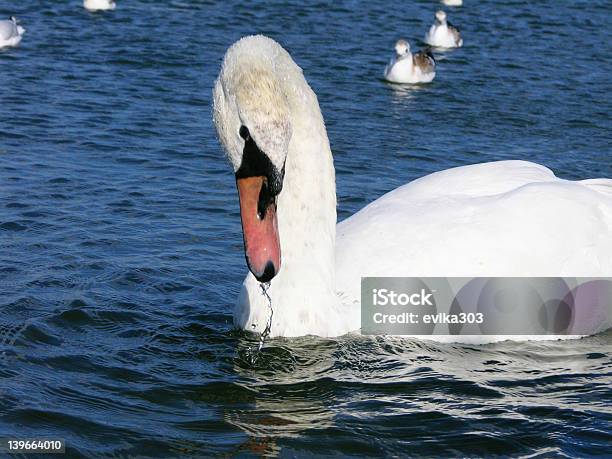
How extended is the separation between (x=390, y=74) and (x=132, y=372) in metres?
10.4

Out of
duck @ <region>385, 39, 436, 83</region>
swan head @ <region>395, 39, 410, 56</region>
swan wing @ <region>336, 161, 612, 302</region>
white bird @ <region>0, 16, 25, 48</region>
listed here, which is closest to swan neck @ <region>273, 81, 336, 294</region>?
swan wing @ <region>336, 161, 612, 302</region>

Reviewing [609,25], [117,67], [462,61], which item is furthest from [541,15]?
[117,67]

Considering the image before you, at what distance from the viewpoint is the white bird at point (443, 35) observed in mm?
19625

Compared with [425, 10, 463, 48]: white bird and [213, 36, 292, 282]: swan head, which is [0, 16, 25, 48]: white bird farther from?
[213, 36, 292, 282]: swan head

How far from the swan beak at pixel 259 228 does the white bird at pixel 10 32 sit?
11.2 metres

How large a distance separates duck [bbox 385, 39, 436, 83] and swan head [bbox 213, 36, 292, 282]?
31.1ft

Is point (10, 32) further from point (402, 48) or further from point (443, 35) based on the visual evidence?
point (443, 35)

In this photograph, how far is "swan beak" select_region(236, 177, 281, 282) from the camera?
6434 millimetres

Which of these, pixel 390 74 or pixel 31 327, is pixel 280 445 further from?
pixel 390 74

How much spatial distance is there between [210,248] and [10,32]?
936 centimetres

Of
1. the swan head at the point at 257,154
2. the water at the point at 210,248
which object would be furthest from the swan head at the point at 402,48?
the swan head at the point at 257,154

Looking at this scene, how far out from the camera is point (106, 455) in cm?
598

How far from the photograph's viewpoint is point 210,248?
31.1 feet

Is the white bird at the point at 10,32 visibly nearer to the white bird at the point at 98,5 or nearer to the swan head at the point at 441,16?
the white bird at the point at 98,5
